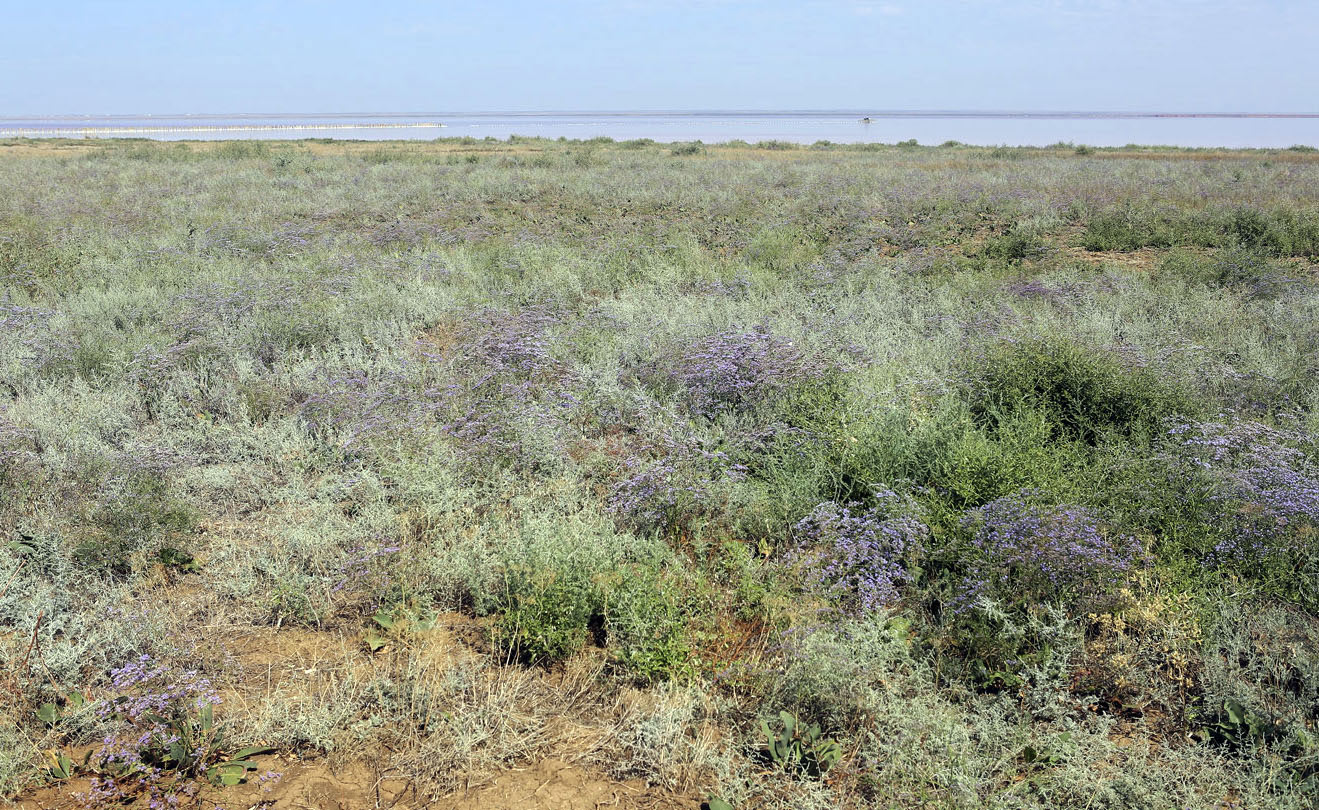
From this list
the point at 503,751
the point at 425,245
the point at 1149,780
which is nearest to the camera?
the point at 1149,780

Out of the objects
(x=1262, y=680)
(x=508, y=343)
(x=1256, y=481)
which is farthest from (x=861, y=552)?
(x=508, y=343)

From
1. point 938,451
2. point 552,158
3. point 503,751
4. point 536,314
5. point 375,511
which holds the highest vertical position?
point 552,158

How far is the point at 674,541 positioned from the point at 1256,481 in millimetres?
3397

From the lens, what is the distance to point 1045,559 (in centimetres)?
379

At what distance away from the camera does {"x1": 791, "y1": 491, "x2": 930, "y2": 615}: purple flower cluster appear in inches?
155

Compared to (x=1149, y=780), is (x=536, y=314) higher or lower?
higher

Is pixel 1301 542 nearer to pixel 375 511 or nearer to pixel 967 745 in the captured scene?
pixel 967 745

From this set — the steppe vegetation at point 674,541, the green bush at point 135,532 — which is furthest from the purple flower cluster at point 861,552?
the green bush at point 135,532

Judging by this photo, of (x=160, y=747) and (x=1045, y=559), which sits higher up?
(x=1045, y=559)

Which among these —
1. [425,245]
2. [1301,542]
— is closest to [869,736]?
[1301,542]

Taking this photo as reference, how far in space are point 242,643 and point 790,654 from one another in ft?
9.32

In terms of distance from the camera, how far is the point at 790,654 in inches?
140

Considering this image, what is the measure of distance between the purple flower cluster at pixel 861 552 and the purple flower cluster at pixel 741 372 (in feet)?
5.62

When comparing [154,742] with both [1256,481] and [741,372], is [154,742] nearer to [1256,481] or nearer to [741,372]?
[741,372]
